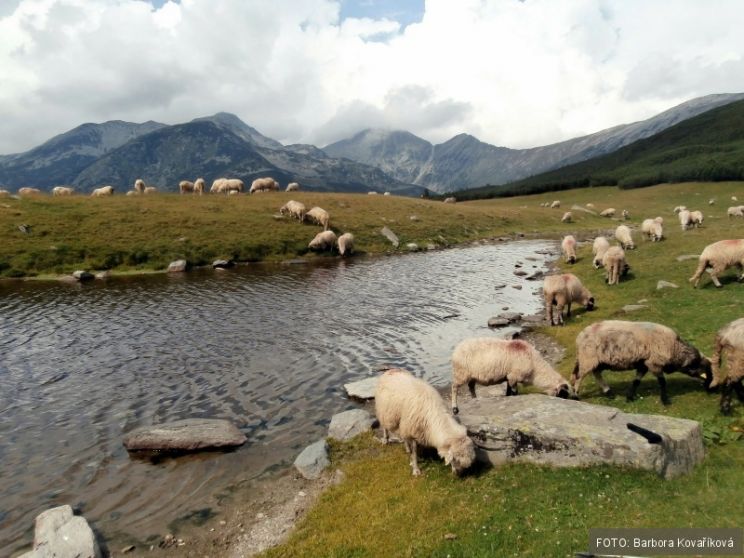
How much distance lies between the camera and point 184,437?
1627 centimetres

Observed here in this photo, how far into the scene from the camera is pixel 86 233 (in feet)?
185

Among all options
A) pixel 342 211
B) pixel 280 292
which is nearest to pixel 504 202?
pixel 342 211

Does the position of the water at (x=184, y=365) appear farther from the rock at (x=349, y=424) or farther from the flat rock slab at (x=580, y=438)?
the flat rock slab at (x=580, y=438)

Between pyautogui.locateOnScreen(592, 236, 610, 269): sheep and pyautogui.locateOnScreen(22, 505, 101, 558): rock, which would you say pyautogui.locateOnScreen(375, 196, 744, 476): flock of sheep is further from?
pyautogui.locateOnScreen(592, 236, 610, 269): sheep

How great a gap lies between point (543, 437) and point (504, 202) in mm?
148975

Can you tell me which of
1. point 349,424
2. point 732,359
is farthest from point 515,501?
point 732,359

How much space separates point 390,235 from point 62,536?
6340cm

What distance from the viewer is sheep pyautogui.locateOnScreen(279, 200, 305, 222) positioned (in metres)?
71.2

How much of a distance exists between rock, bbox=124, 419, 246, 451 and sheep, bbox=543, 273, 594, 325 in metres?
21.1

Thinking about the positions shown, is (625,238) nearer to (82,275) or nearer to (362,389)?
(362,389)

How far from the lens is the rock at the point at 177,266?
51.6 metres

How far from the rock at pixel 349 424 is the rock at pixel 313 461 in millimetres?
1031

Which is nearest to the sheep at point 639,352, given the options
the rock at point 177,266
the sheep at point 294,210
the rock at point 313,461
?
the rock at point 313,461

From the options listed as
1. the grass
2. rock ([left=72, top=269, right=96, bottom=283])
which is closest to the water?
rock ([left=72, top=269, right=96, bottom=283])
